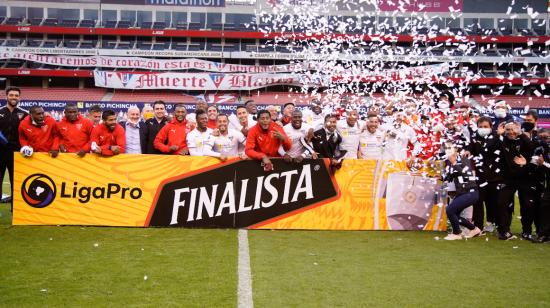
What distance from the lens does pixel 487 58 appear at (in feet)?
162

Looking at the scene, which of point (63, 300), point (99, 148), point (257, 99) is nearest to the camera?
point (63, 300)

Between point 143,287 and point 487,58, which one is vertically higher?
point 487,58

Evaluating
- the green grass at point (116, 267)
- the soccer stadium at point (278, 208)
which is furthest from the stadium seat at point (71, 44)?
the green grass at point (116, 267)

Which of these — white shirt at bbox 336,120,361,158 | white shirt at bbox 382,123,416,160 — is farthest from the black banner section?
white shirt at bbox 382,123,416,160

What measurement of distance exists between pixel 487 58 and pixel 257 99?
63.8ft

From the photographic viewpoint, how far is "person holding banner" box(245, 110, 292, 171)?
29.4 feet

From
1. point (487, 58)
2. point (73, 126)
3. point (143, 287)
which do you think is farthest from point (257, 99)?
point (143, 287)

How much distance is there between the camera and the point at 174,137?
9.66 m

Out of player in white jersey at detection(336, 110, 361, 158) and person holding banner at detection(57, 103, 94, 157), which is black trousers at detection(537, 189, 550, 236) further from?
person holding banner at detection(57, 103, 94, 157)

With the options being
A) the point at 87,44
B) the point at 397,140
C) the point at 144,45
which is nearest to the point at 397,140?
the point at 397,140

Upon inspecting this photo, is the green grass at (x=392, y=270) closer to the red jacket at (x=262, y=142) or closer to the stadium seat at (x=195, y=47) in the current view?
the red jacket at (x=262, y=142)

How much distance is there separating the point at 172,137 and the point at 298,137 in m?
2.05

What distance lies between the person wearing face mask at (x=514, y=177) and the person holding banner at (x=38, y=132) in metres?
6.97

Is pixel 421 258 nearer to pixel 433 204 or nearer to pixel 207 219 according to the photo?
pixel 433 204
